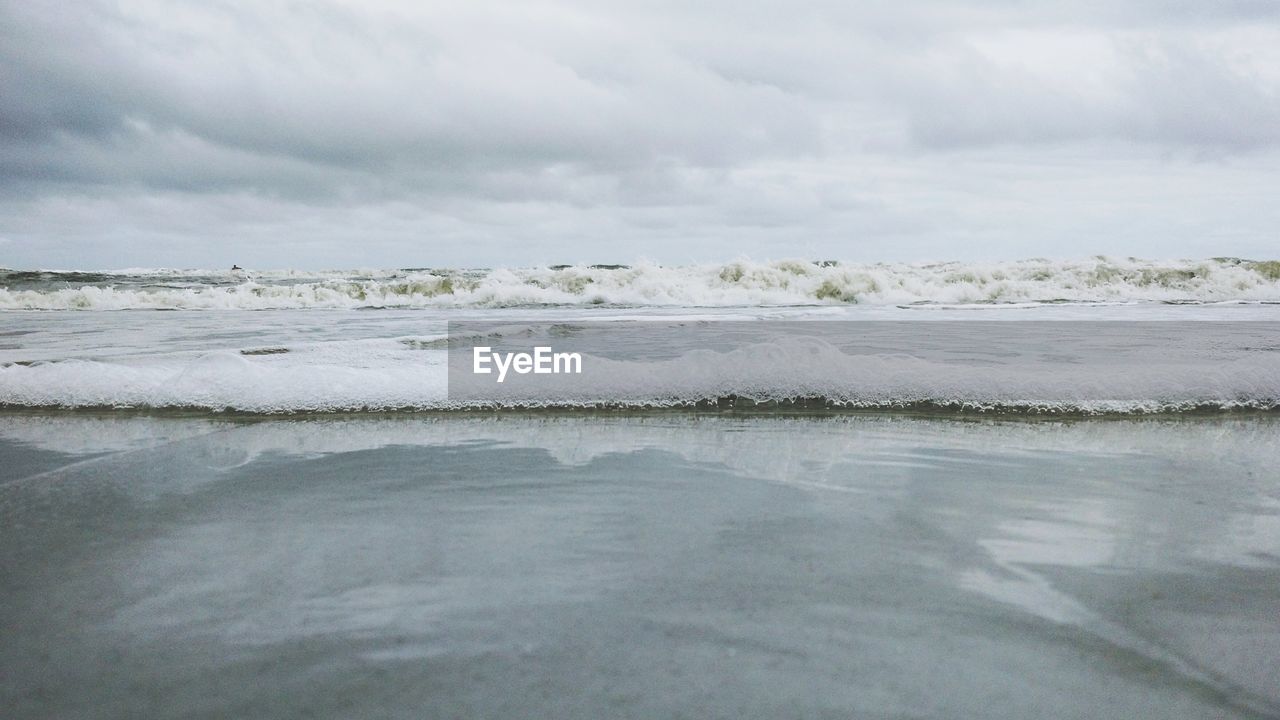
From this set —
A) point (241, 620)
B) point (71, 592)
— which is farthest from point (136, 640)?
point (71, 592)

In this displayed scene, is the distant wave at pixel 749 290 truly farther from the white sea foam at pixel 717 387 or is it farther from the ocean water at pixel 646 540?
the ocean water at pixel 646 540

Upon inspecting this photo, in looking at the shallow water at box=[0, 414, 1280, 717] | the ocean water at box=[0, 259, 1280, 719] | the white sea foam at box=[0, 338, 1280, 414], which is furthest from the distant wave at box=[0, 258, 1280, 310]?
the shallow water at box=[0, 414, 1280, 717]

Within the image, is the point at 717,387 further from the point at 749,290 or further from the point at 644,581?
the point at 749,290

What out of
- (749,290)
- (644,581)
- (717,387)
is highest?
(749,290)

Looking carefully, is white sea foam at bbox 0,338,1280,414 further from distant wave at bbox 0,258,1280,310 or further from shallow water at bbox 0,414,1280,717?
distant wave at bbox 0,258,1280,310

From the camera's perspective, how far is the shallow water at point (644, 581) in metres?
1.29

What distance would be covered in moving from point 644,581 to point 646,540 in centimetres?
29

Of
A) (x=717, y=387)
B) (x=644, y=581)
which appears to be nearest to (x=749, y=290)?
(x=717, y=387)

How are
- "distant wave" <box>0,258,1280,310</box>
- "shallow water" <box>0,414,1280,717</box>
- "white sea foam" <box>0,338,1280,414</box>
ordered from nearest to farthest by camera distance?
1. "shallow water" <box>0,414,1280,717</box>
2. "white sea foam" <box>0,338,1280,414</box>
3. "distant wave" <box>0,258,1280,310</box>

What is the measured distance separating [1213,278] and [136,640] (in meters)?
24.4

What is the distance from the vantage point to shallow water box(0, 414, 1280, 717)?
50.7 inches

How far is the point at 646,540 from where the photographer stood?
6.65ft

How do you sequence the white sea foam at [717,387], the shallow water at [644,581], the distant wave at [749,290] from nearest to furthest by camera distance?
the shallow water at [644,581] → the white sea foam at [717,387] → the distant wave at [749,290]

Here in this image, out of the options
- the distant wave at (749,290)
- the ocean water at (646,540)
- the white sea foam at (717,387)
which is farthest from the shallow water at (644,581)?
the distant wave at (749,290)
